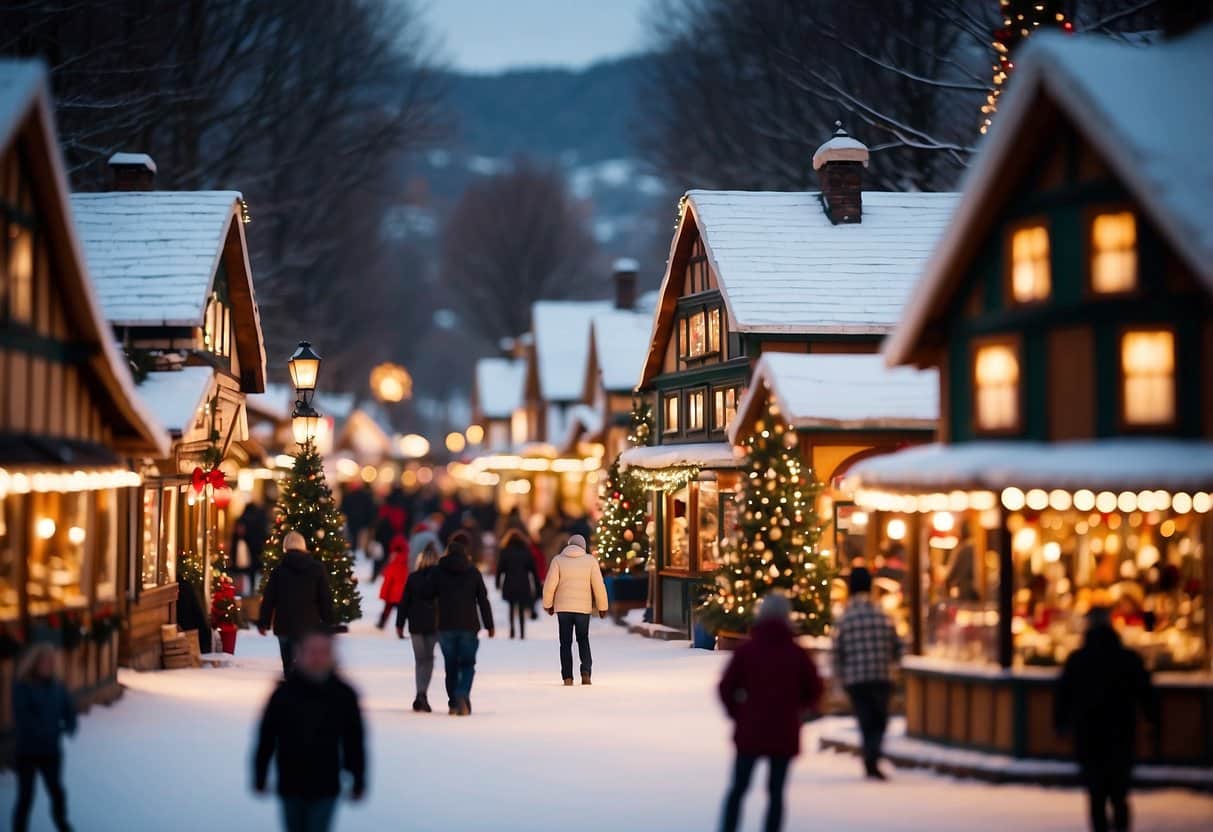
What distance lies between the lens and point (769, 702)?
1179cm

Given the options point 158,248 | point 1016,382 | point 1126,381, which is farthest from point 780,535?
point 158,248

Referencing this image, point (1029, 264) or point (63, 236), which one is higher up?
point (63, 236)

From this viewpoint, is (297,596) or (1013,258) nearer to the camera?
(1013,258)

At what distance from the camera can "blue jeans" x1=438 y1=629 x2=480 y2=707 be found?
63.1 ft

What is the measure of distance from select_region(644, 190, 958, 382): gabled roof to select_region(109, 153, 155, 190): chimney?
28.9 feet

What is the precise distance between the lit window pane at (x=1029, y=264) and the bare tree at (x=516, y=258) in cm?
7796

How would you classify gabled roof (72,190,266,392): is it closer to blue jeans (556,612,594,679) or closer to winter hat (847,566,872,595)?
blue jeans (556,612,594,679)

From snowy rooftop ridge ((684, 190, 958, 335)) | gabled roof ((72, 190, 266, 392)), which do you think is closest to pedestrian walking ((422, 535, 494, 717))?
gabled roof ((72, 190, 266, 392))

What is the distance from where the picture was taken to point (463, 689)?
19375 millimetres

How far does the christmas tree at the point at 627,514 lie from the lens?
35.2 meters

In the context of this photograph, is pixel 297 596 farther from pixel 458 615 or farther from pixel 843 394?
pixel 843 394

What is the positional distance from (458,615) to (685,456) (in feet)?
38.1

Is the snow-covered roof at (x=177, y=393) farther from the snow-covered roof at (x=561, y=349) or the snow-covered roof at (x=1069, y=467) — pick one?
the snow-covered roof at (x=561, y=349)

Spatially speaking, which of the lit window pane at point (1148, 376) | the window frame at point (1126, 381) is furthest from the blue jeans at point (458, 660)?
the lit window pane at point (1148, 376)
